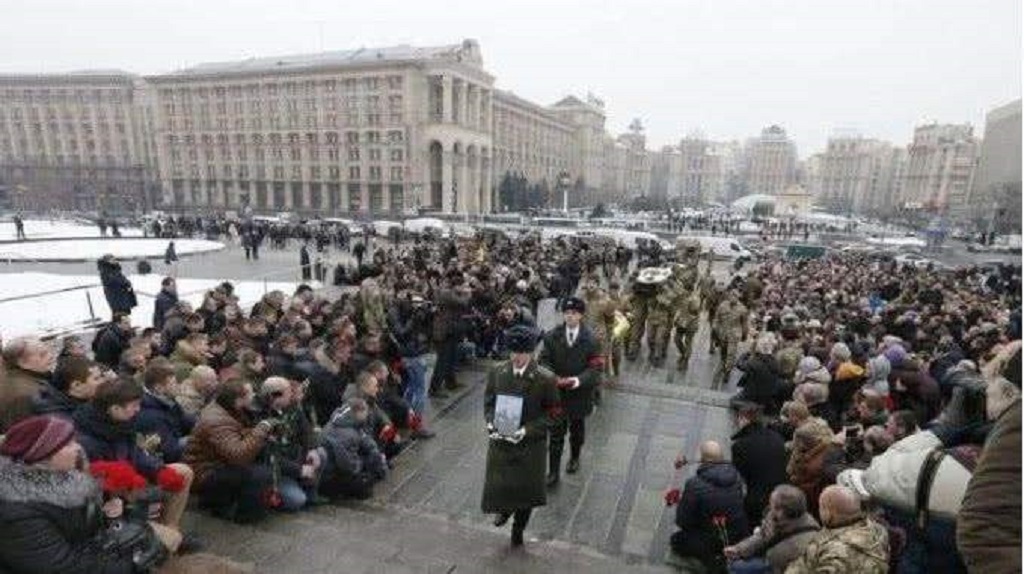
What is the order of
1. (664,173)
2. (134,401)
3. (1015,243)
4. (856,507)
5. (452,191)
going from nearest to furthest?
(856,507) → (134,401) → (1015,243) → (452,191) → (664,173)

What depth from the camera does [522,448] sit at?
4.59 m

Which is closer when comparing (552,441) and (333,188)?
(552,441)

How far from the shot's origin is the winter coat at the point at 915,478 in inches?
102

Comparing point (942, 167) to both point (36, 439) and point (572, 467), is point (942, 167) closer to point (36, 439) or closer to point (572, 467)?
point (572, 467)

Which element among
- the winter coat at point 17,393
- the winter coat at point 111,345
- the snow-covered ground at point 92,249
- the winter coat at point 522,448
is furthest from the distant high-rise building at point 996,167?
the winter coat at point 17,393

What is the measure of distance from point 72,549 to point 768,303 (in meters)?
14.1

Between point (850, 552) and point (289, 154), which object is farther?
point (289, 154)

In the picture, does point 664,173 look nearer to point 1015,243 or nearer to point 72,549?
point 1015,243

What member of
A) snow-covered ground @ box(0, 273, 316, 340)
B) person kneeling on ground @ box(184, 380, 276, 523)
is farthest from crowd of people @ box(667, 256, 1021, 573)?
snow-covered ground @ box(0, 273, 316, 340)

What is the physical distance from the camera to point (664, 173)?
16862 cm

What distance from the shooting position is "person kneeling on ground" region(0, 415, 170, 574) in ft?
8.34

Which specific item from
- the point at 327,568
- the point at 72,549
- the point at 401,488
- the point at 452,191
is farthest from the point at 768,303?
the point at 452,191

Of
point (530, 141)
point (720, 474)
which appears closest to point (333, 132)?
point (530, 141)

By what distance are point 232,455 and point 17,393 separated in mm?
1540
